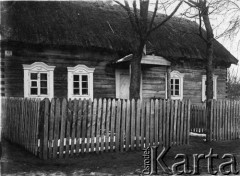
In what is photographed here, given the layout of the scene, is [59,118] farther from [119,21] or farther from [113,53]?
[119,21]

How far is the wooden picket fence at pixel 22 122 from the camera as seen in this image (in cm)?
692

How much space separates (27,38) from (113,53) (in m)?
4.27

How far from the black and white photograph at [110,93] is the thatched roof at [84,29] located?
0.05m

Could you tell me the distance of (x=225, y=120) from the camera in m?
10.2

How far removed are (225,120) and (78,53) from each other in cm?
708

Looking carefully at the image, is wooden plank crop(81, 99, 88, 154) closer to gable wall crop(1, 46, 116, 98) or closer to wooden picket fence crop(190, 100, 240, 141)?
wooden picket fence crop(190, 100, 240, 141)

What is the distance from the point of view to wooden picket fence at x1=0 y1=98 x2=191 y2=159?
681 cm

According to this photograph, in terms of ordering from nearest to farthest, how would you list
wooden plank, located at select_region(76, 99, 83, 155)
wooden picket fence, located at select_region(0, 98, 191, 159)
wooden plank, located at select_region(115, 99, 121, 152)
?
wooden picket fence, located at select_region(0, 98, 191, 159) → wooden plank, located at select_region(76, 99, 83, 155) → wooden plank, located at select_region(115, 99, 121, 152)

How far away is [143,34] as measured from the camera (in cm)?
973

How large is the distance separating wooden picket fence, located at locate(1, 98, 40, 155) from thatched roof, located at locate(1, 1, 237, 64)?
3542 mm

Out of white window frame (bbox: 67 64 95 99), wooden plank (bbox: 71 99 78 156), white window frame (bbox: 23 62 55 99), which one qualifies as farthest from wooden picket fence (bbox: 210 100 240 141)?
white window frame (bbox: 23 62 55 99)

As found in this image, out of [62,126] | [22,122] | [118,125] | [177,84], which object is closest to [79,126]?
[62,126]

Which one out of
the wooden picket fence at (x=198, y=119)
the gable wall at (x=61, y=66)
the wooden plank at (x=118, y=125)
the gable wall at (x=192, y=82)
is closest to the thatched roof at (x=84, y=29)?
the gable wall at (x=61, y=66)

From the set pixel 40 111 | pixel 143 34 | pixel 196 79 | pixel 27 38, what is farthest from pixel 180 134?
pixel 196 79
